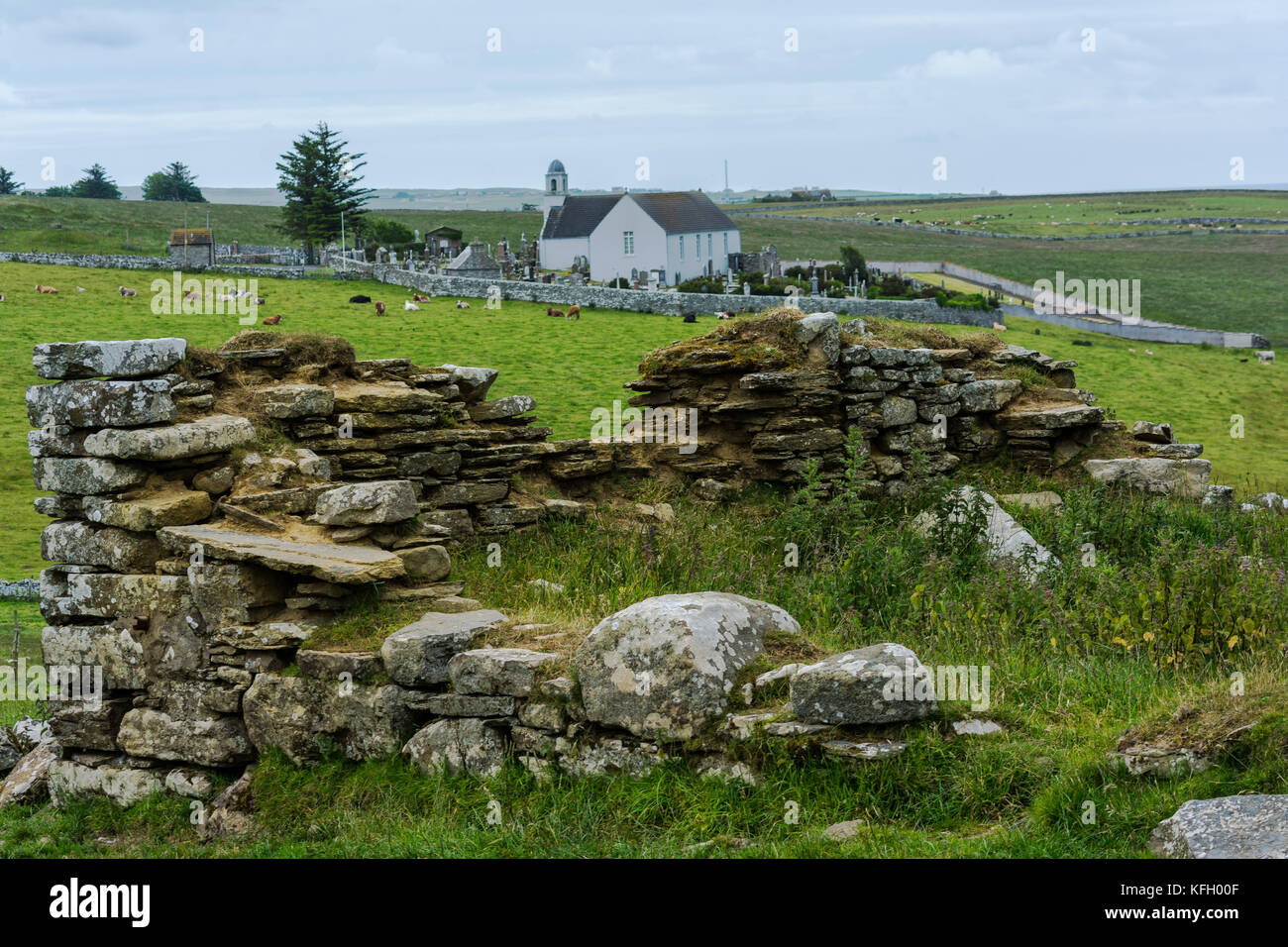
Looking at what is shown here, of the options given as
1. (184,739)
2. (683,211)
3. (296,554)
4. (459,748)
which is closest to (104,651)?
(184,739)

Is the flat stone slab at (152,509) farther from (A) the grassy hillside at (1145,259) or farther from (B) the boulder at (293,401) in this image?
(A) the grassy hillside at (1145,259)

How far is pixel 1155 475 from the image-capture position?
688 inches

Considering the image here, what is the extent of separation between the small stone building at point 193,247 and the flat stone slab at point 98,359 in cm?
5254

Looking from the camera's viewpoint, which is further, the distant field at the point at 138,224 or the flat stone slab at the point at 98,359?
the distant field at the point at 138,224

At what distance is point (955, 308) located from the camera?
5334 cm

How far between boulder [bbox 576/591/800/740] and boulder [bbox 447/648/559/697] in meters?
0.43

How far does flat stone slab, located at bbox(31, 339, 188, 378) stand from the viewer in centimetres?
1159

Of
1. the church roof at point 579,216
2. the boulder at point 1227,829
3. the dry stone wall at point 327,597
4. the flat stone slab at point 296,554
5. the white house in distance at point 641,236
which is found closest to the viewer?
the boulder at point 1227,829

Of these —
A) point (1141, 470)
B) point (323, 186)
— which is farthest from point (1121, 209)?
point (1141, 470)

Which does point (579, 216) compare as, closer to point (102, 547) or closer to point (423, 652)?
point (102, 547)

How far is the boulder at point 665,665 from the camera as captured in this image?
8633mm

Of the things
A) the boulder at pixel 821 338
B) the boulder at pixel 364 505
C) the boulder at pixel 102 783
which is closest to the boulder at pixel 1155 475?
the boulder at pixel 821 338

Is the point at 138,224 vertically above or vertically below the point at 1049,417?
above

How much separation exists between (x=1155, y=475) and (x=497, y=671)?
11.8 meters
